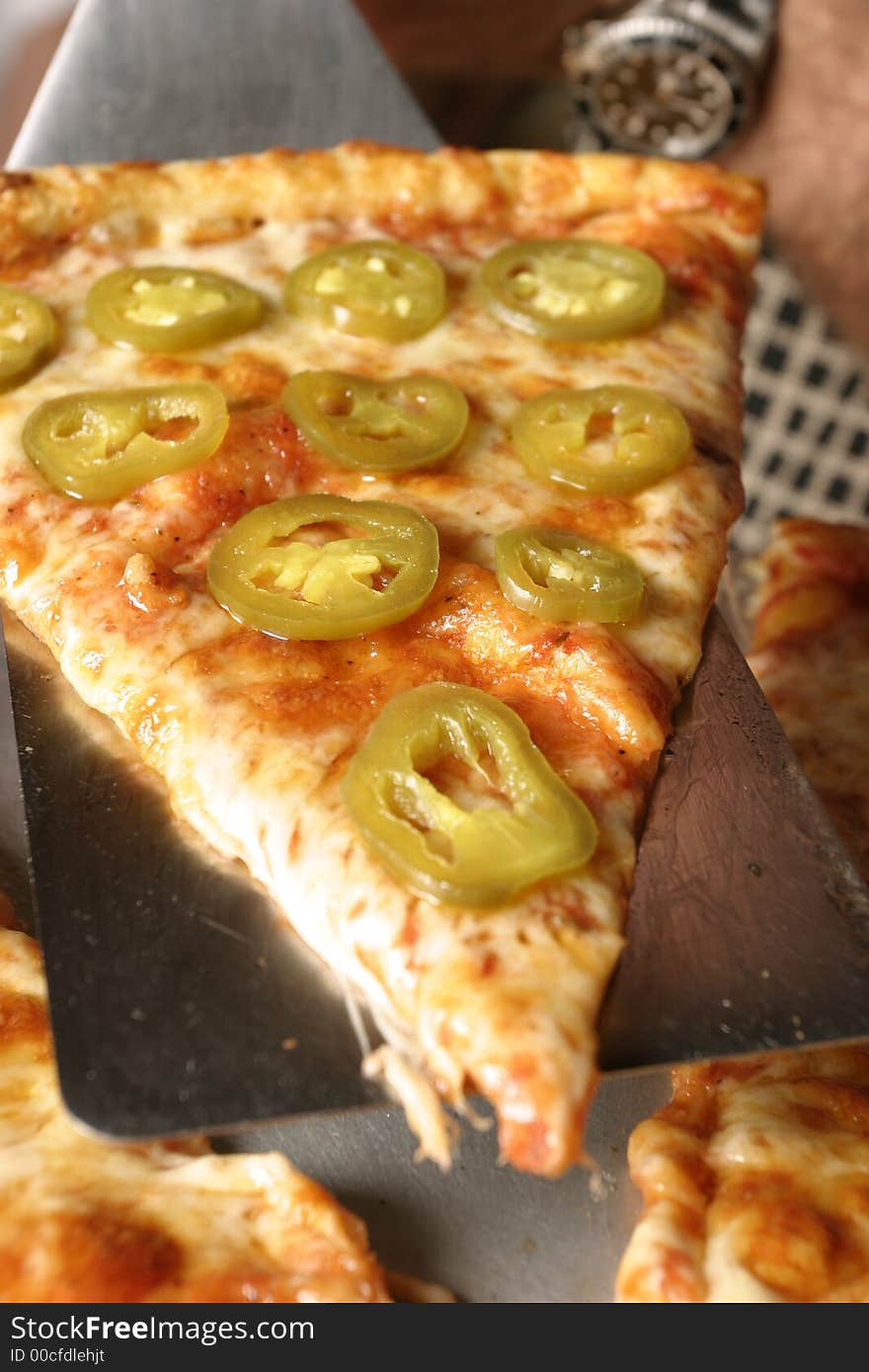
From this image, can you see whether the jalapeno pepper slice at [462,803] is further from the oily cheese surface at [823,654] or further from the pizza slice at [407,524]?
the oily cheese surface at [823,654]

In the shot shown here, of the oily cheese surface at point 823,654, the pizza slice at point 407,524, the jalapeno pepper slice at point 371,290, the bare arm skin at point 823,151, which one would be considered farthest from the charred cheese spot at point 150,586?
the bare arm skin at point 823,151

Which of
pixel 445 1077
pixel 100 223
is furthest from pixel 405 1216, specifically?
pixel 100 223

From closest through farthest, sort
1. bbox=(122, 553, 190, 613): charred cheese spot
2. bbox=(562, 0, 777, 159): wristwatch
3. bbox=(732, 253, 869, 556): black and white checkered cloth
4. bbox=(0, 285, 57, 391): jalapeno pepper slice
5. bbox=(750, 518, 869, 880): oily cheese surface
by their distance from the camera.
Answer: bbox=(122, 553, 190, 613): charred cheese spot → bbox=(0, 285, 57, 391): jalapeno pepper slice → bbox=(750, 518, 869, 880): oily cheese surface → bbox=(562, 0, 777, 159): wristwatch → bbox=(732, 253, 869, 556): black and white checkered cloth

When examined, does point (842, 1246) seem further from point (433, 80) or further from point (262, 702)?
point (433, 80)

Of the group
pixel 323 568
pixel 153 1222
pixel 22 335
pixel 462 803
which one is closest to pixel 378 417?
pixel 323 568

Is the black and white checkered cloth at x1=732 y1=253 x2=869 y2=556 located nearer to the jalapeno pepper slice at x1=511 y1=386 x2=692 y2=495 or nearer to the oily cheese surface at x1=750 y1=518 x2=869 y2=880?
the oily cheese surface at x1=750 y1=518 x2=869 y2=880

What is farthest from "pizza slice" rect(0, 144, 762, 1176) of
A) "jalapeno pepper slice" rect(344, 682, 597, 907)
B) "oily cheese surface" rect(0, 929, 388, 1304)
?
"oily cheese surface" rect(0, 929, 388, 1304)
